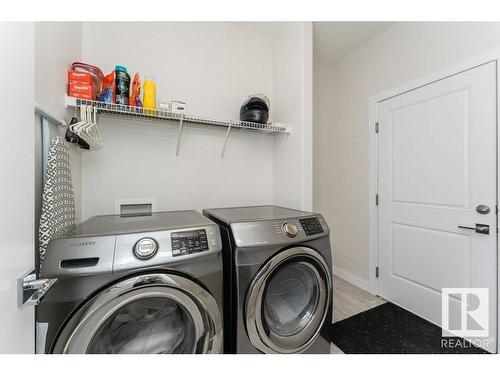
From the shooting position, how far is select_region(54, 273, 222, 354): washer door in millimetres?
802

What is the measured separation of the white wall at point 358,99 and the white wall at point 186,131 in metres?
1.06

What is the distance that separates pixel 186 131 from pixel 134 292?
52.1 inches

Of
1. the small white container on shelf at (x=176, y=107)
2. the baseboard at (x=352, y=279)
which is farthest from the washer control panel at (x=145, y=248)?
the baseboard at (x=352, y=279)

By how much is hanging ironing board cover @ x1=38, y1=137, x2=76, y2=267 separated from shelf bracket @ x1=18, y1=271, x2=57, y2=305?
24cm

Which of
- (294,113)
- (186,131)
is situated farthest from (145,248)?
(294,113)

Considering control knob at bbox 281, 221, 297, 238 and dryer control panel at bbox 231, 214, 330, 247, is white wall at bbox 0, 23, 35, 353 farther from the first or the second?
control knob at bbox 281, 221, 297, 238

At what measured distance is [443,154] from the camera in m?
1.75

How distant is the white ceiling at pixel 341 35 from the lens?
6.97 feet

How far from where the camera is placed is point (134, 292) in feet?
2.80

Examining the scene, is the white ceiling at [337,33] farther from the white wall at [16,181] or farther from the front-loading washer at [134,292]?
the front-loading washer at [134,292]

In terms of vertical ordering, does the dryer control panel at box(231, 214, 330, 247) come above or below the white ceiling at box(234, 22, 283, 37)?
below

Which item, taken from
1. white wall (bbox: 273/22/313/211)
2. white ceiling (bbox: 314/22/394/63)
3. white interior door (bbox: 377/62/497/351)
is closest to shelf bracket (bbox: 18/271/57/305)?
white wall (bbox: 273/22/313/211)
